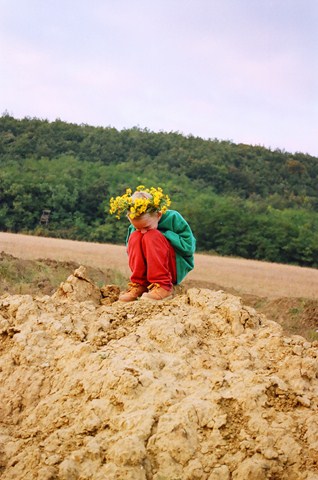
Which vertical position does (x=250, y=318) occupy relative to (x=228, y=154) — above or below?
below

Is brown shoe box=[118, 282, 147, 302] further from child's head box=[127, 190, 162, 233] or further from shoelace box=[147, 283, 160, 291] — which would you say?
child's head box=[127, 190, 162, 233]

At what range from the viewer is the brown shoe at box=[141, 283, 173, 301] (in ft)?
19.8

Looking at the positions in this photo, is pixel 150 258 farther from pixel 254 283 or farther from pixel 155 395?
pixel 254 283

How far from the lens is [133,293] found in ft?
20.3

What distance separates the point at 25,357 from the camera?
185 inches

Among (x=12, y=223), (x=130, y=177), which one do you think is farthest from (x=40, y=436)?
(x=130, y=177)

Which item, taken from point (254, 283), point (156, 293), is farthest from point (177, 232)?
point (254, 283)

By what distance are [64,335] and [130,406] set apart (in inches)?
42.4

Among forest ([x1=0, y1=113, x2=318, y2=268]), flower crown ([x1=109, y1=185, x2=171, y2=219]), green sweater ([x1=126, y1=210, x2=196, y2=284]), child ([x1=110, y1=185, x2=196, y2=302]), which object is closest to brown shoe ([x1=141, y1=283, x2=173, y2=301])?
child ([x1=110, y1=185, x2=196, y2=302])

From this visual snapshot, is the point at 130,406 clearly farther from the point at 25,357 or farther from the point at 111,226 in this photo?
the point at 111,226

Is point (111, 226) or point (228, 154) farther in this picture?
point (228, 154)

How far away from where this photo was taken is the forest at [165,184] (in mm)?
43031

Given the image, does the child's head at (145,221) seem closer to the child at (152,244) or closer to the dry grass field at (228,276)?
the child at (152,244)

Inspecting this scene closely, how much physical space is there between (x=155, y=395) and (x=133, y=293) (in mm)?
2283
